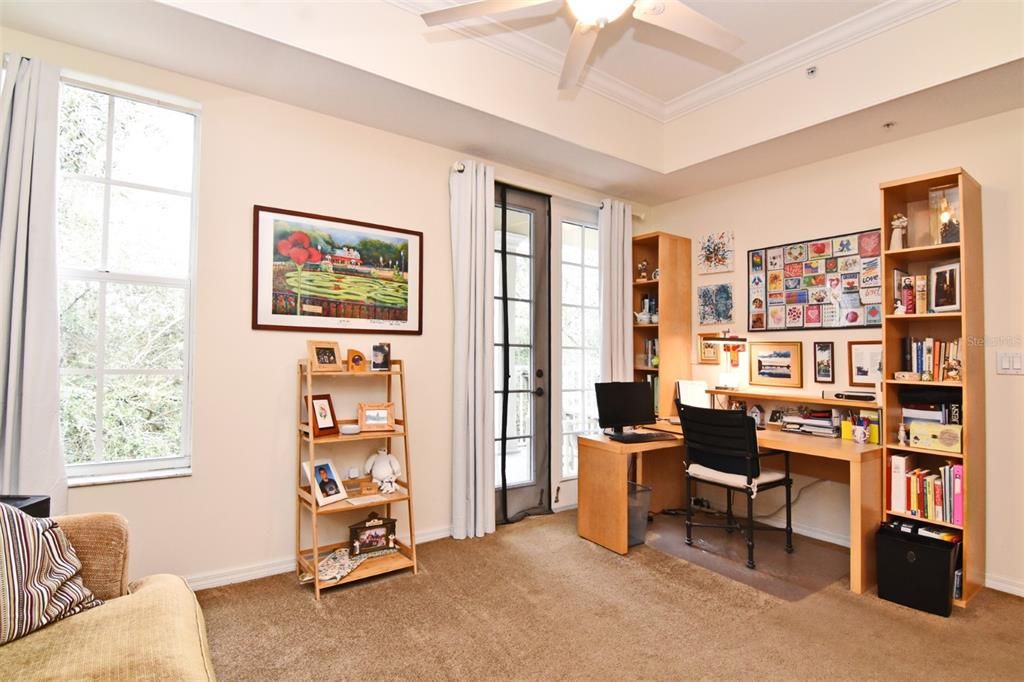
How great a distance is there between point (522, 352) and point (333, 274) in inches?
58.8

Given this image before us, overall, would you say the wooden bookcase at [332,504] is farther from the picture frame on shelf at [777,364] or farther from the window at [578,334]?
the picture frame on shelf at [777,364]

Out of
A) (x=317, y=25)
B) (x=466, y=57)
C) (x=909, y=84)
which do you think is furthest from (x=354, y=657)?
(x=909, y=84)

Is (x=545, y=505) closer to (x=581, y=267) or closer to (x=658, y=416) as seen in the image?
(x=658, y=416)

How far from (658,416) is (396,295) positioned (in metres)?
2.28

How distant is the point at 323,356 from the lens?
2834 mm

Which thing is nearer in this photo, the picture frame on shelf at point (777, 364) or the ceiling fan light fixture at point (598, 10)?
the ceiling fan light fixture at point (598, 10)

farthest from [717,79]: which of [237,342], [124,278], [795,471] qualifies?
[124,278]

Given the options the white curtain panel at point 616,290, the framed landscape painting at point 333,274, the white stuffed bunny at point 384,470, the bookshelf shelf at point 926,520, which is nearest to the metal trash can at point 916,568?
the bookshelf shelf at point 926,520

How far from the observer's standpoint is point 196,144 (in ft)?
9.02

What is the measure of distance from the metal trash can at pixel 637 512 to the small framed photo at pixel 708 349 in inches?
53.8

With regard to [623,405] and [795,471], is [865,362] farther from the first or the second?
[623,405]

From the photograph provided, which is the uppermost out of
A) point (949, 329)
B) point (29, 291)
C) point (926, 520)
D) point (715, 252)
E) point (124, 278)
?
point (715, 252)

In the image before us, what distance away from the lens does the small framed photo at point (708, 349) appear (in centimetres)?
420

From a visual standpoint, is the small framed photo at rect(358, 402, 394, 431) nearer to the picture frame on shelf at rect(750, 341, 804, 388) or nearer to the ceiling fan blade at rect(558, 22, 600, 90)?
the ceiling fan blade at rect(558, 22, 600, 90)
